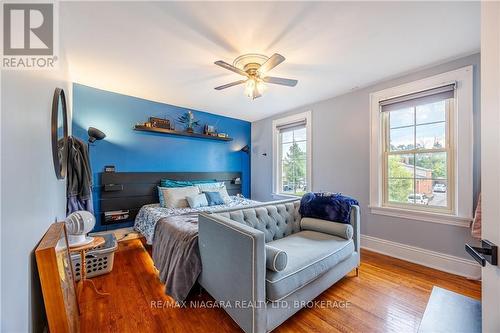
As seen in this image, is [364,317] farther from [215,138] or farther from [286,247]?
[215,138]

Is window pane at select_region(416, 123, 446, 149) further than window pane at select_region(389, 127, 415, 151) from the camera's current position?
No

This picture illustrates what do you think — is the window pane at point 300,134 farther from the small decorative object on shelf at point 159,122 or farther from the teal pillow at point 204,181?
the small decorative object on shelf at point 159,122

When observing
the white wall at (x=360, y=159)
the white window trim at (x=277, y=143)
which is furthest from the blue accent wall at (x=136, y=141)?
the white wall at (x=360, y=159)

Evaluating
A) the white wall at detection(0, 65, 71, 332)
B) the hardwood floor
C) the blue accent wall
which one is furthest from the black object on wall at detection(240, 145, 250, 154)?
the white wall at detection(0, 65, 71, 332)

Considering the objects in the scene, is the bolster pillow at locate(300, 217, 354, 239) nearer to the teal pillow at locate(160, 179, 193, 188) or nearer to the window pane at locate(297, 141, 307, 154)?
the window pane at locate(297, 141, 307, 154)

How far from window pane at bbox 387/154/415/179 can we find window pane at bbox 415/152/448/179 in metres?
0.06

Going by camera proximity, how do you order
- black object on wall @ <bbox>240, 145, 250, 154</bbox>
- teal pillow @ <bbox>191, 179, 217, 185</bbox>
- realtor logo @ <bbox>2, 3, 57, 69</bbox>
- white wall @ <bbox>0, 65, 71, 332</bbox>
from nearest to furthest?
white wall @ <bbox>0, 65, 71, 332</bbox>
realtor logo @ <bbox>2, 3, 57, 69</bbox>
teal pillow @ <bbox>191, 179, 217, 185</bbox>
black object on wall @ <bbox>240, 145, 250, 154</bbox>

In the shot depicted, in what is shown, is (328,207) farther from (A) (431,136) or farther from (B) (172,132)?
(B) (172,132)

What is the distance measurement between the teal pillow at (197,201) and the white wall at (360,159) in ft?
→ 6.74

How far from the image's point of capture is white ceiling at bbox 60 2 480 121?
1590mm

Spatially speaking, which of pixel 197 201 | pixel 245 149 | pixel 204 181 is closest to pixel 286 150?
pixel 245 149

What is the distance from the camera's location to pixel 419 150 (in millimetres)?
2590

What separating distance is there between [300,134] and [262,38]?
252cm

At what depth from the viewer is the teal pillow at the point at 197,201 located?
3.29m
